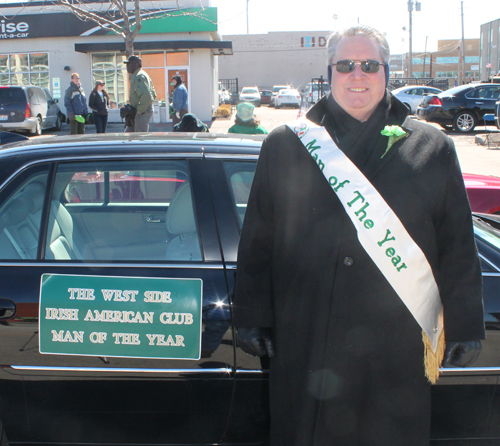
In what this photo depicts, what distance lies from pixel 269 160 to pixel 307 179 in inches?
5.8

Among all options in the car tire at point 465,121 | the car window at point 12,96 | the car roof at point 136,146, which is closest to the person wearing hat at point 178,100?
the car window at point 12,96

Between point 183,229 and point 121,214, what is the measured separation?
684mm

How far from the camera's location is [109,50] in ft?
68.0

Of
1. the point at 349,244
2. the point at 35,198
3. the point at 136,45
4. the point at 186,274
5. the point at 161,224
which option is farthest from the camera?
the point at 136,45

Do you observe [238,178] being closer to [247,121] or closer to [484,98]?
[247,121]

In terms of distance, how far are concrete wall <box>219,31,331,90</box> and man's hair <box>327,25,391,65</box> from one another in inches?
2125

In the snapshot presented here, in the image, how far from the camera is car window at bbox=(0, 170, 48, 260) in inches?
89.1

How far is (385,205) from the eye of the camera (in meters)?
1.74

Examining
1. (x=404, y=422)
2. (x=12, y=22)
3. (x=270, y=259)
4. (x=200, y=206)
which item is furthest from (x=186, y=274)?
(x=12, y=22)

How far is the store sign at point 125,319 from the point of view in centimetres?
207

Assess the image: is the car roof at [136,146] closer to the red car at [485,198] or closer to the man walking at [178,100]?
the red car at [485,198]

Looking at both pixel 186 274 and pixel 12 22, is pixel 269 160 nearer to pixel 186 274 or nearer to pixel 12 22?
pixel 186 274

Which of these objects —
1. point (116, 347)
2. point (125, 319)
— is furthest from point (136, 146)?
point (116, 347)

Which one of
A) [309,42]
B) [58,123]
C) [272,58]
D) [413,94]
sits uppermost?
[309,42]
